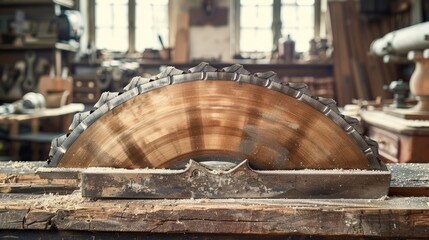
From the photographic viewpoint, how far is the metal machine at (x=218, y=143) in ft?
3.37

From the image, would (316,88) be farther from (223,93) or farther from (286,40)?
(223,93)

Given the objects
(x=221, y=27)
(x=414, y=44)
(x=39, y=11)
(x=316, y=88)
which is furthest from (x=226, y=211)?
(x=39, y=11)

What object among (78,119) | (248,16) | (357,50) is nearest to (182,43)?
(248,16)

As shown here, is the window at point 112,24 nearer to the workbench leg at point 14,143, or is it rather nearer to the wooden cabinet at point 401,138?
the workbench leg at point 14,143

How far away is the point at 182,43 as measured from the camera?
698cm

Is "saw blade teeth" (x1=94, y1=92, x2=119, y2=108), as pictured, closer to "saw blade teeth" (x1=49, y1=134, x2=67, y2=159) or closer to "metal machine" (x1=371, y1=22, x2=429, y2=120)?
"saw blade teeth" (x1=49, y1=134, x2=67, y2=159)

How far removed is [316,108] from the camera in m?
1.04

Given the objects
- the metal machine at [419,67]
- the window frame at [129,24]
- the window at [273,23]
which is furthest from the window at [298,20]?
the metal machine at [419,67]

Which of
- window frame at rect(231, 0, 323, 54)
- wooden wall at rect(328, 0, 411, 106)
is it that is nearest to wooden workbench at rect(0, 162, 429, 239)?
wooden wall at rect(328, 0, 411, 106)

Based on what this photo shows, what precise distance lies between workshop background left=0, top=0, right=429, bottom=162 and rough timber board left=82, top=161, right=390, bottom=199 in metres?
4.96

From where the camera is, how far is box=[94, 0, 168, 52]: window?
735 centimetres

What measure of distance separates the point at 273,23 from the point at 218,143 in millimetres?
6334

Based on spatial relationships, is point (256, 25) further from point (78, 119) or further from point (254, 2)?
point (78, 119)

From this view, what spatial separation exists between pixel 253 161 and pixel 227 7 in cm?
617
